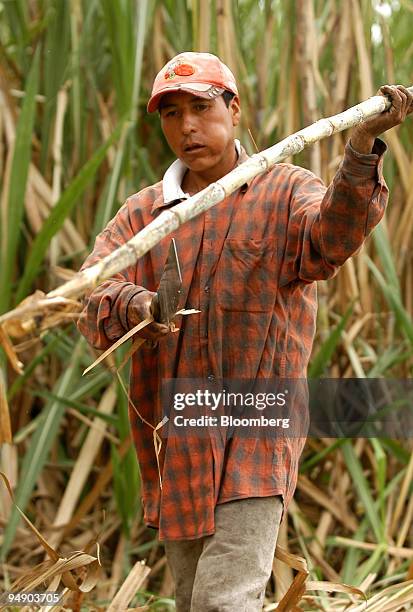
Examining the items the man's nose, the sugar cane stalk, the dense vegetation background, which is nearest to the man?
the man's nose

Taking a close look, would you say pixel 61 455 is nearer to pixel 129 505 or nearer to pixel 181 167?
pixel 129 505

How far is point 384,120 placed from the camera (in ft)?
5.89

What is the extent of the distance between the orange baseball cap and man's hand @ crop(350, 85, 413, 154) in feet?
1.03

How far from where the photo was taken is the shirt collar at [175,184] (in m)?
2.07

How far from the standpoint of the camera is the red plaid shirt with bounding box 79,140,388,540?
1973mm

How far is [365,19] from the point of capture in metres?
3.51

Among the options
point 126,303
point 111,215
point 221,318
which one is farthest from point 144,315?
point 111,215

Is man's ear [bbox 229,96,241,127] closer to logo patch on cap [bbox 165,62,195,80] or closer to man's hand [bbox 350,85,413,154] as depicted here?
logo patch on cap [bbox 165,62,195,80]

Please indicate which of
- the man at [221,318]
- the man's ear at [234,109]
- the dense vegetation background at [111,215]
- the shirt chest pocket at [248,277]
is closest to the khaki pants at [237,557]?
the man at [221,318]

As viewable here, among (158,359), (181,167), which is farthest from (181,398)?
(181,167)

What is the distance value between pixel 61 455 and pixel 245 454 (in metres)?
1.59

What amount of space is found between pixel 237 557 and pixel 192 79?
80 centimetres

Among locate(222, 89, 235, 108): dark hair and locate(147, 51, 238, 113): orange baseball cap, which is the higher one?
locate(147, 51, 238, 113): orange baseball cap

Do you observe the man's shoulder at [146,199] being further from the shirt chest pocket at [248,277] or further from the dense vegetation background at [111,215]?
the dense vegetation background at [111,215]
